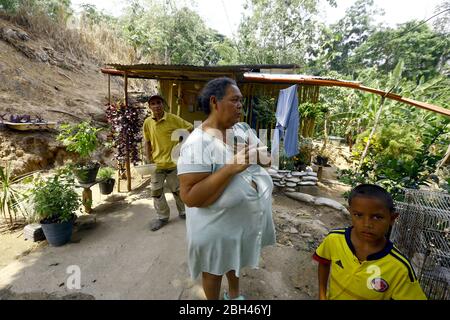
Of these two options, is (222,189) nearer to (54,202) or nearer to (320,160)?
(54,202)

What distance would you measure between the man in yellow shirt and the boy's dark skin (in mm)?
2471

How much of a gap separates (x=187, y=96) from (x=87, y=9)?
1544 cm

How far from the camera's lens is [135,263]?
8.99 ft

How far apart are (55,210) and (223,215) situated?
9.75 feet

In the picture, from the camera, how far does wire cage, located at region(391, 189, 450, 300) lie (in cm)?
193

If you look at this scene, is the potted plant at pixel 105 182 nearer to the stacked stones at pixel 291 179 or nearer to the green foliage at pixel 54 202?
the green foliage at pixel 54 202

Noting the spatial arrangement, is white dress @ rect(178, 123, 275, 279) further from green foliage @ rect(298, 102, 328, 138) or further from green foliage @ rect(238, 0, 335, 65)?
green foliage @ rect(238, 0, 335, 65)

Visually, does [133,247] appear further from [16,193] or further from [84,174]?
[16,193]

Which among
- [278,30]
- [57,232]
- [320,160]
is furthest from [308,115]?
[278,30]

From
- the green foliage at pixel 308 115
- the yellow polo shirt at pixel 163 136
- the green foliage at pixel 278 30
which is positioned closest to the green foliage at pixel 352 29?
the green foliage at pixel 278 30

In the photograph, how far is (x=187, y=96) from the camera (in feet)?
21.4

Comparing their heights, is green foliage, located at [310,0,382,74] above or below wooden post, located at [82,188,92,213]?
above

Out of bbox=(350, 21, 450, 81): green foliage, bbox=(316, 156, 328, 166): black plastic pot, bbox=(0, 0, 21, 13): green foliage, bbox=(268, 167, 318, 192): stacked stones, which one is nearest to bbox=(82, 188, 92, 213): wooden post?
bbox=(268, 167, 318, 192): stacked stones
